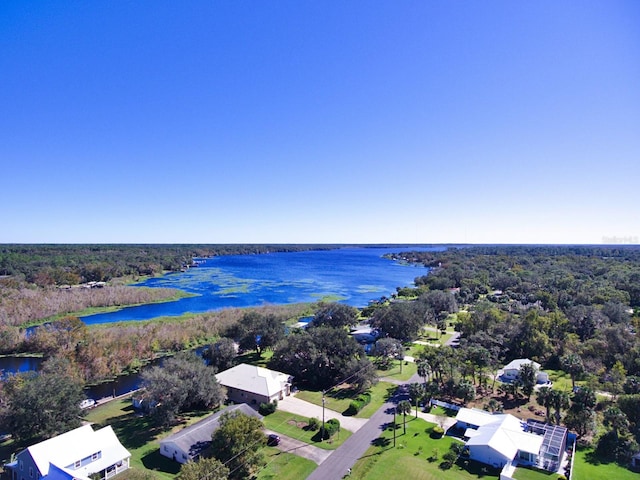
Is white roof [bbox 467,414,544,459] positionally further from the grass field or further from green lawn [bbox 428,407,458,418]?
the grass field

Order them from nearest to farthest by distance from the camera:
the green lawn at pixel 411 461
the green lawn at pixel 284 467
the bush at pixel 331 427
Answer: the green lawn at pixel 284 467
the green lawn at pixel 411 461
the bush at pixel 331 427

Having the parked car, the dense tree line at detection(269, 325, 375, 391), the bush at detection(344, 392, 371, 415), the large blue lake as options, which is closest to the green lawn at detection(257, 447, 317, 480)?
the bush at detection(344, 392, 371, 415)

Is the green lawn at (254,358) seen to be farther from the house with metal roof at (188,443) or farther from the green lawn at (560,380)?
the green lawn at (560,380)

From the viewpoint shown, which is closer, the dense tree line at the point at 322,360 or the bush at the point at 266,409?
the bush at the point at 266,409

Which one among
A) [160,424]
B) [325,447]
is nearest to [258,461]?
[325,447]

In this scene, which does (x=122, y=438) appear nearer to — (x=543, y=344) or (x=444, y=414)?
(x=444, y=414)

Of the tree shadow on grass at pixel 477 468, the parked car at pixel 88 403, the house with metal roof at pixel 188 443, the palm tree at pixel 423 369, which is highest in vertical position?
the palm tree at pixel 423 369

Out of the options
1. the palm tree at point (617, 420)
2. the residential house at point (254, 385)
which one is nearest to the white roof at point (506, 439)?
the palm tree at point (617, 420)
